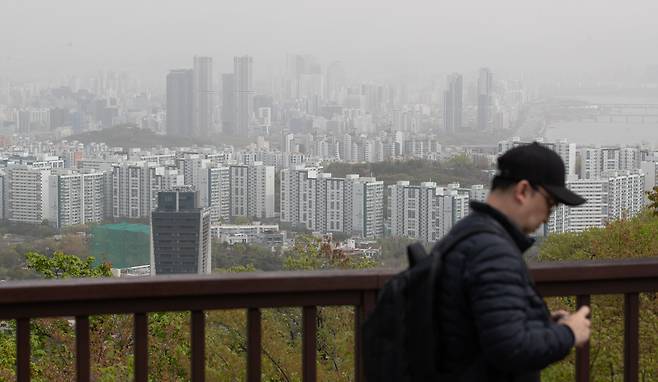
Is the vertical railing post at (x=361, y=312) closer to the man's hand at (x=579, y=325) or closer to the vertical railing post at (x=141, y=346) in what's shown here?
the vertical railing post at (x=141, y=346)

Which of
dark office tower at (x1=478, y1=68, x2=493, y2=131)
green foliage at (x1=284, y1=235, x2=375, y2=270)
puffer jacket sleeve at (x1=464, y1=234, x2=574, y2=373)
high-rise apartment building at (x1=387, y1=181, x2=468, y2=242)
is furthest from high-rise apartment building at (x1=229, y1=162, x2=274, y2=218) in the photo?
puffer jacket sleeve at (x1=464, y1=234, x2=574, y2=373)

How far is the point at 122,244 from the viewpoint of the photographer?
117 feet

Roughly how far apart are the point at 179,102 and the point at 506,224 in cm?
5816

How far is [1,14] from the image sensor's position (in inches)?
2955

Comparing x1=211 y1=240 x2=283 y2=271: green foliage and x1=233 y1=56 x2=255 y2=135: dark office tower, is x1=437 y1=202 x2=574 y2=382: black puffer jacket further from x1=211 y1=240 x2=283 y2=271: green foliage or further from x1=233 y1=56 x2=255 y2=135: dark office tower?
x1=233 y1=56 x2=255 y2=135: dark office tower

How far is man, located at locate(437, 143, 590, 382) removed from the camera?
6.12 feet

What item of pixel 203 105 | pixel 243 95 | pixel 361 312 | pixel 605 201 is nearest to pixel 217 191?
pixel 203 105

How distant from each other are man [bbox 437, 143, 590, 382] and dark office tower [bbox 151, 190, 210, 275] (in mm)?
17644

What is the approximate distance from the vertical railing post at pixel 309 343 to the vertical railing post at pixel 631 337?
3.24 feet

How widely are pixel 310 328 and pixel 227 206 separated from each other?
43.0 metres

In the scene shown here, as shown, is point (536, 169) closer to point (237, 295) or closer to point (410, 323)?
point (410, 323)

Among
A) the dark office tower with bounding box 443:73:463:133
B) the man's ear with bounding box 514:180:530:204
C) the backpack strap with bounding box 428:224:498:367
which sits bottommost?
the backpack strap with bounding box 428:224:498:367

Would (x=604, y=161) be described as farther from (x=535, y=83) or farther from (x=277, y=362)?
(x=277, y=362)

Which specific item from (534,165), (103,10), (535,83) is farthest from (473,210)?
(103,10)
